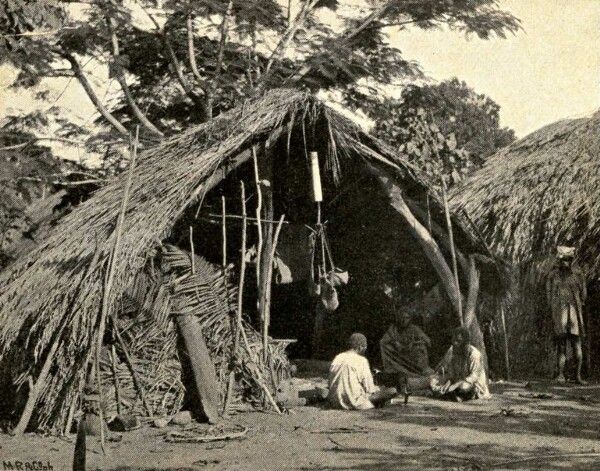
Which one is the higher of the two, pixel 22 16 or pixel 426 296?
pixel 22 16

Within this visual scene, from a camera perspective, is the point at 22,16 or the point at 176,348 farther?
the point at 176,348

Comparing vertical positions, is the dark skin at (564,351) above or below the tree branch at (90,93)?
below

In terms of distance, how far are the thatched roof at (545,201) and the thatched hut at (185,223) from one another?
43.3 inches

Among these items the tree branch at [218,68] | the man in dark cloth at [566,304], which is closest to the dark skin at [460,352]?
the man in dark cloth at [566,304]

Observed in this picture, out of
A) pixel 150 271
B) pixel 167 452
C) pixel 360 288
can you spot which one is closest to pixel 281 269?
pixel 360 288

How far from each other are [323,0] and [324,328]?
636cm

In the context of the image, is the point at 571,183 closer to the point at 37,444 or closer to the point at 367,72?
the point at 367,72

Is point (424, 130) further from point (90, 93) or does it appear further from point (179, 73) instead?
point (90, 93)

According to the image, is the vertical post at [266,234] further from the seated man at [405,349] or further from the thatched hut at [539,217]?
the thatched hut at [539,217]

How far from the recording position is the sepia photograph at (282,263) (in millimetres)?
6242

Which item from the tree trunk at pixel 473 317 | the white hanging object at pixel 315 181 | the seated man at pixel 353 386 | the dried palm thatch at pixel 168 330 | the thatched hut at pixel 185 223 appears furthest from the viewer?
the tree trunk at pixel 473 317

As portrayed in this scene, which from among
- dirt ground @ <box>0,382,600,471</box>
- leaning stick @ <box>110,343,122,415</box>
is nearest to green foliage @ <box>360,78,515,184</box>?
dirt ground @ <box>0,382,600,471</box>

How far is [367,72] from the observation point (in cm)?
1380

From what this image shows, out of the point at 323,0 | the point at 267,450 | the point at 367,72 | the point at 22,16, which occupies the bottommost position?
the point at 267,450
